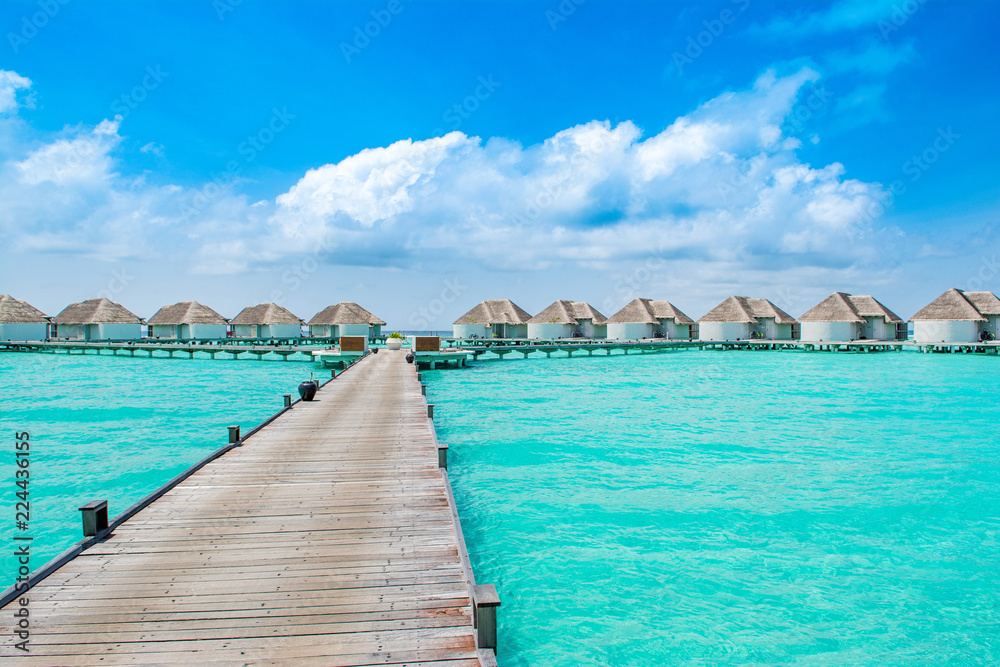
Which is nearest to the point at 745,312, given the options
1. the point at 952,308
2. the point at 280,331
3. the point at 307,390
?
the point at 952,308

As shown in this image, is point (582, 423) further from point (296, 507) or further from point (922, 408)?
point (922, 408)

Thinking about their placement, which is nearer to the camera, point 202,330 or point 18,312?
point 18,312

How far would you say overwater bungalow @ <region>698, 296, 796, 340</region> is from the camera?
60.4 m

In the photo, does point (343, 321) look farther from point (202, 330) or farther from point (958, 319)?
point (958, 319)

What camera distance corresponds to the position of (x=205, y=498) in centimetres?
685

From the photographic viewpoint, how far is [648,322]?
62281mm

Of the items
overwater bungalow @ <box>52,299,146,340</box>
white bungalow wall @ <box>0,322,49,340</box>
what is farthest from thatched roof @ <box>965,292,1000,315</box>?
white bungalow wall @ <box>0,322,49,340</box>

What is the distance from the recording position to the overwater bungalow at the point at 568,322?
61.8 meters

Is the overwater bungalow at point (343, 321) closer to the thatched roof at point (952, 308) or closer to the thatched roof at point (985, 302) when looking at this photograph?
the thatched roof at point (952, 308)

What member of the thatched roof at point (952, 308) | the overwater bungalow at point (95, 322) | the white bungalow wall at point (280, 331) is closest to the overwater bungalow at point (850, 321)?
the thatched roof at point (952, 308)

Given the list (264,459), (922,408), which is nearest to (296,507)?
(264,459)

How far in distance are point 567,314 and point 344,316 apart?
2515 cm

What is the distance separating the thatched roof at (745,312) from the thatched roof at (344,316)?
124ft

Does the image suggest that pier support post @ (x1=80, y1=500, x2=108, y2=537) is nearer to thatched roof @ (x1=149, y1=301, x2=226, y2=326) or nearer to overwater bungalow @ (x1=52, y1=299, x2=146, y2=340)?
thatched roof @ (x1=149, y1=301, x2=226, y2=326)
